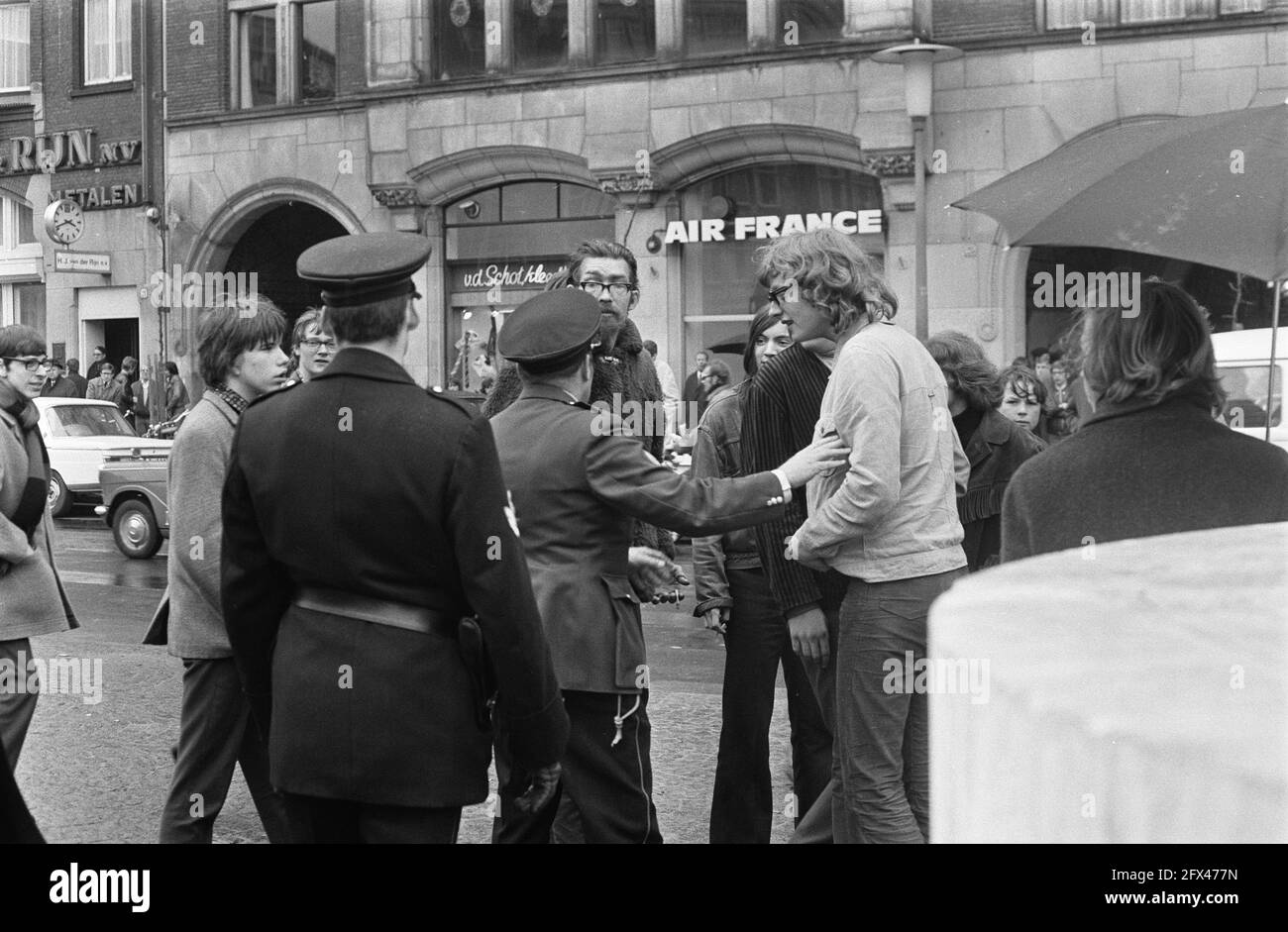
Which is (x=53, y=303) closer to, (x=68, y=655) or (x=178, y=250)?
(x=178, y=250)

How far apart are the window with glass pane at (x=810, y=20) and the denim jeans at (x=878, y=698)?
16370 mm

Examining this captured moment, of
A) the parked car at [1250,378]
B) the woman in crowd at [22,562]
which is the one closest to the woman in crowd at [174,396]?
the parked car at [1250,378]

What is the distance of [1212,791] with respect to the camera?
3.75ft

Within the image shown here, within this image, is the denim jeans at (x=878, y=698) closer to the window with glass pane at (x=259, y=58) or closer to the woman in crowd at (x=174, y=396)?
the woman in crowd at (x=174, y=396)

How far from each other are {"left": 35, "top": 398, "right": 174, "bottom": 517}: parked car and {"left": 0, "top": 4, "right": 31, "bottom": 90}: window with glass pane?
12031mm

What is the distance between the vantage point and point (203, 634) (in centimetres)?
466

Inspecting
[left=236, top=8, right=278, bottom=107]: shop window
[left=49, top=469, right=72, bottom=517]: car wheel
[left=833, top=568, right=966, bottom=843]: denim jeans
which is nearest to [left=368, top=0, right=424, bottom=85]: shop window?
[left=236, top=8, right=278, bottom=107]: shop window

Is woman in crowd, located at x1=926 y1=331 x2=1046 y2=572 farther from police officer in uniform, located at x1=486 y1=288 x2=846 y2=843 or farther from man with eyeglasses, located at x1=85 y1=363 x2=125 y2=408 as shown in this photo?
man with eyeglasses, located at x1=85 y1=363 x2=125 y2=408

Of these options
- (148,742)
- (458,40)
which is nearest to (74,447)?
(458,40)

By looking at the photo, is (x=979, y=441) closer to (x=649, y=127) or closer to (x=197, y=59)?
(x=649, y=127)

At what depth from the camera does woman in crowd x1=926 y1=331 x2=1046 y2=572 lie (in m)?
5.46

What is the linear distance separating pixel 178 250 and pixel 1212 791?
25107mm

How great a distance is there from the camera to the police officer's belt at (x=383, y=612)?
123 inches

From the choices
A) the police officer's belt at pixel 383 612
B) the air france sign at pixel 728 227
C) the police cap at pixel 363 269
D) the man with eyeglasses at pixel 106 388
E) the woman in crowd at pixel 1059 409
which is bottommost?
the man with eyeglasses at pixel 106 388
